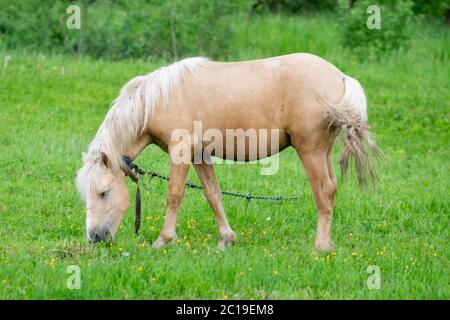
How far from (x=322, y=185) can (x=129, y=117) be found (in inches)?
67.7

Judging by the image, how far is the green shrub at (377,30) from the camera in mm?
15031

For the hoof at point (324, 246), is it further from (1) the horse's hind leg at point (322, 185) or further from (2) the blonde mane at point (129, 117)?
(2) the blonde mane at point (129, 117)

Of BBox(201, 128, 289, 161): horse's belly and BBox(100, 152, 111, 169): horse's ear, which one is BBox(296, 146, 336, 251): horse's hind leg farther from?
BBox(100, 152, 111, 169): horse's ear

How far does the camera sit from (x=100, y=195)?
686 cm

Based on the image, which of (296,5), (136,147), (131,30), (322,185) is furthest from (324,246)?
(296,5)

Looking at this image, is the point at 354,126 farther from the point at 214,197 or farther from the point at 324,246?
the point at 214,197

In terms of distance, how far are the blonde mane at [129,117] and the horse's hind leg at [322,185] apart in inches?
49.0

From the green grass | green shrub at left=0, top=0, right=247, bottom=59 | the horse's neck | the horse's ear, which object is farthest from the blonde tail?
green shrub at left=0, top=0, right=247, bottom=59

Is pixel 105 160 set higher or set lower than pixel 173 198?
higher

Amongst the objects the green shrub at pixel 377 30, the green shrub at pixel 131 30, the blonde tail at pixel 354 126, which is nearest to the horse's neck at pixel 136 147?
the blonde tail at pixel 354 126

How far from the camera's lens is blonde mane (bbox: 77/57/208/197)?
6.87 m

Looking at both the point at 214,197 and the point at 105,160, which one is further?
the point at 214,197

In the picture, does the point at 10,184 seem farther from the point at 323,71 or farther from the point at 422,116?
the point at 422,116

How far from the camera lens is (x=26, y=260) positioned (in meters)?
6.54
